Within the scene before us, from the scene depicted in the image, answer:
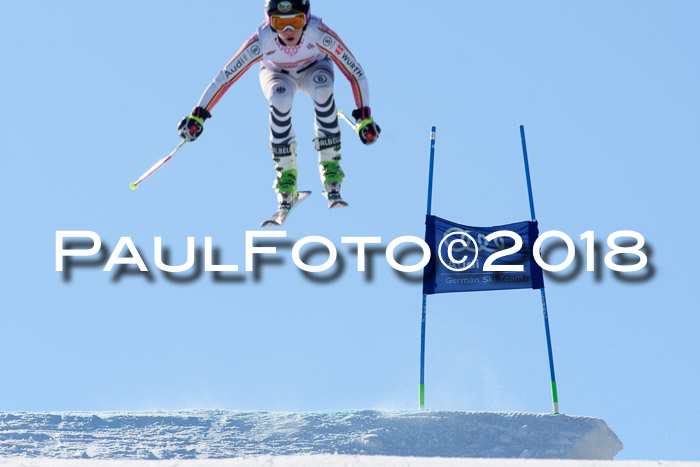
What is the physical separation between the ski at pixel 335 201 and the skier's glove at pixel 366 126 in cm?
83

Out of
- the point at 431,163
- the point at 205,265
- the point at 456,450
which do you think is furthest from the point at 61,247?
the point at 456,450

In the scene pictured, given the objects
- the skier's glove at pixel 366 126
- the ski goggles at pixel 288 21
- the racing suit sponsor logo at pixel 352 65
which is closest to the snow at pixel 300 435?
the skier's glove at pixel 366 126

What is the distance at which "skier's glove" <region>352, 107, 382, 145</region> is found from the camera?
52.7 feet

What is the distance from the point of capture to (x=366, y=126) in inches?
634

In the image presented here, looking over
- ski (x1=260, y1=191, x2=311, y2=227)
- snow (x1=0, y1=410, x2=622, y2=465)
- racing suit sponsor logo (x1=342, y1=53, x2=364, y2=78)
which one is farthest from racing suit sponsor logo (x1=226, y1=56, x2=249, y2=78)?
snow (x1=0, y1=410, x2=622, y2=465)

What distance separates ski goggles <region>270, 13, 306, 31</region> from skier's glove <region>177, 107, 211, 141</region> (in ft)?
4.47

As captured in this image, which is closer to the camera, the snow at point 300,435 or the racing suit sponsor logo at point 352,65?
the snow at point 300,435

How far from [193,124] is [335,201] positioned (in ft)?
6.29

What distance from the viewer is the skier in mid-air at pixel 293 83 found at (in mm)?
16000

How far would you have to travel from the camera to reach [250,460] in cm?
1333

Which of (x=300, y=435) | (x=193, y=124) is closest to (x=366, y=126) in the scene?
(x=193, y=124)

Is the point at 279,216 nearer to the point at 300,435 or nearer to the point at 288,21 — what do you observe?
the point at 288,21

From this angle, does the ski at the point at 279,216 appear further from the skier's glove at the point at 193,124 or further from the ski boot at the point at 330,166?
the skier's glove at the point at 193,124
